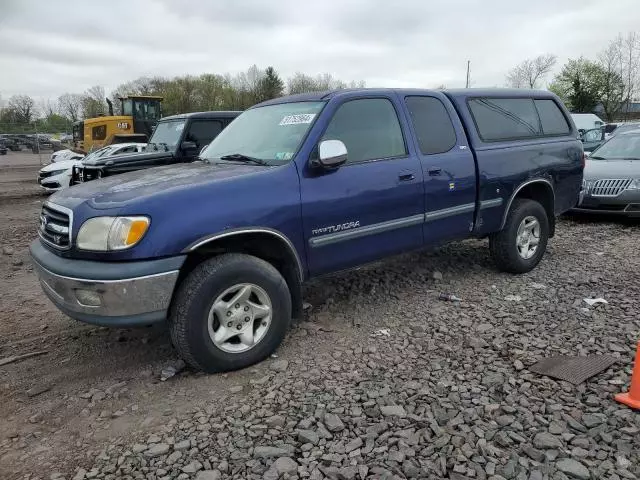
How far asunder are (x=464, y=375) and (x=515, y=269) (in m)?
2.45

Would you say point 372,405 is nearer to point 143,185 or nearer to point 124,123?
point 143,185

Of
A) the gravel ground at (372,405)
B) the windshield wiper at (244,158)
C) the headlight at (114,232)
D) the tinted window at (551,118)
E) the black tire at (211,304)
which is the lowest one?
the gravel ground at (372,405)

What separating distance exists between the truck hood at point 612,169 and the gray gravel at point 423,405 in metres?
3.59

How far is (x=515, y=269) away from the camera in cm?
546

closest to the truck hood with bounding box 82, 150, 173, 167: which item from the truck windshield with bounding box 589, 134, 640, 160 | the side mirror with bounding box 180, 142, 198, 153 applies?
the side mirror with bounding box 180, 142, 198, 153

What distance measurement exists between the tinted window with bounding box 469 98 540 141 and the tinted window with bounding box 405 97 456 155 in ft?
1.50

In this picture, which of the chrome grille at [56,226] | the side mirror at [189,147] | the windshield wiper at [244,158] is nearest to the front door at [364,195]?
the windshield wiper at [244,158]

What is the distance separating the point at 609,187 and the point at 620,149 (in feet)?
5.04

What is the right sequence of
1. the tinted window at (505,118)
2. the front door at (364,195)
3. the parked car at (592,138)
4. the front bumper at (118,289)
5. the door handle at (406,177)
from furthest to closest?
the parked car at (592,138) → the tinted window at (505,118) → the door handle at (406,177) → the front door at (364,195) → the front bumper at (118,289)

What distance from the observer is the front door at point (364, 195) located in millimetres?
3823

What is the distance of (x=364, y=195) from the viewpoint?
4027 mm

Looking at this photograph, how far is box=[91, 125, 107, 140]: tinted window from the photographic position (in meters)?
22.5

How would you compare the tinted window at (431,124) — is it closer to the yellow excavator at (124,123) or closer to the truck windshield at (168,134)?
the truck windshield at (168,134)

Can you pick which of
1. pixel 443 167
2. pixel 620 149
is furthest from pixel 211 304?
pixel 620 149
